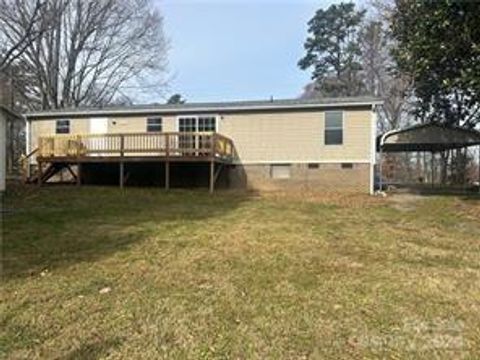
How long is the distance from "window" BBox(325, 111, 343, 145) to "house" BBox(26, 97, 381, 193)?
39 millimetres

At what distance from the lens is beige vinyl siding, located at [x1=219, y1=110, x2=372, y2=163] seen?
68.4ft

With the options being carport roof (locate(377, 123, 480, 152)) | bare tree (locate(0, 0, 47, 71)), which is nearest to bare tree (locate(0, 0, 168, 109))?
bare tree (locate(0, 0, 47, 71))

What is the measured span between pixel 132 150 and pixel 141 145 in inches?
32.0

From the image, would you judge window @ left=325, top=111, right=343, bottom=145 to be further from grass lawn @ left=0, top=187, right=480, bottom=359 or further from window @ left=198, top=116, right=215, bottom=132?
grass lawn @ left=0, top=187, right=480, bottom=359

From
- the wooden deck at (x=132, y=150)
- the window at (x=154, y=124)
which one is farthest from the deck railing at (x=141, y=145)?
the window at (x=154, y=124)

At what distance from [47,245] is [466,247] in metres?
6.74

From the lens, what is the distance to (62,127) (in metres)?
24.0

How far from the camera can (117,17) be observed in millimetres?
36000

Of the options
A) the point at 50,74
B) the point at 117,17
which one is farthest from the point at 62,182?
the point at 117,17

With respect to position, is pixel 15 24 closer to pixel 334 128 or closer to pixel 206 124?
pixel 206 124

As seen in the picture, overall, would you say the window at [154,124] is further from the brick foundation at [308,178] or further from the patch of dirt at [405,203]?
the patch of dirt at [405,203]

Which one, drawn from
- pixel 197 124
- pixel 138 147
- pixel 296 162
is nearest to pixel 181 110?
pixel 197 124

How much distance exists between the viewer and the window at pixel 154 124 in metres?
22.9

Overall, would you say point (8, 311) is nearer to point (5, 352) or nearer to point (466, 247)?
point (5, 352)
